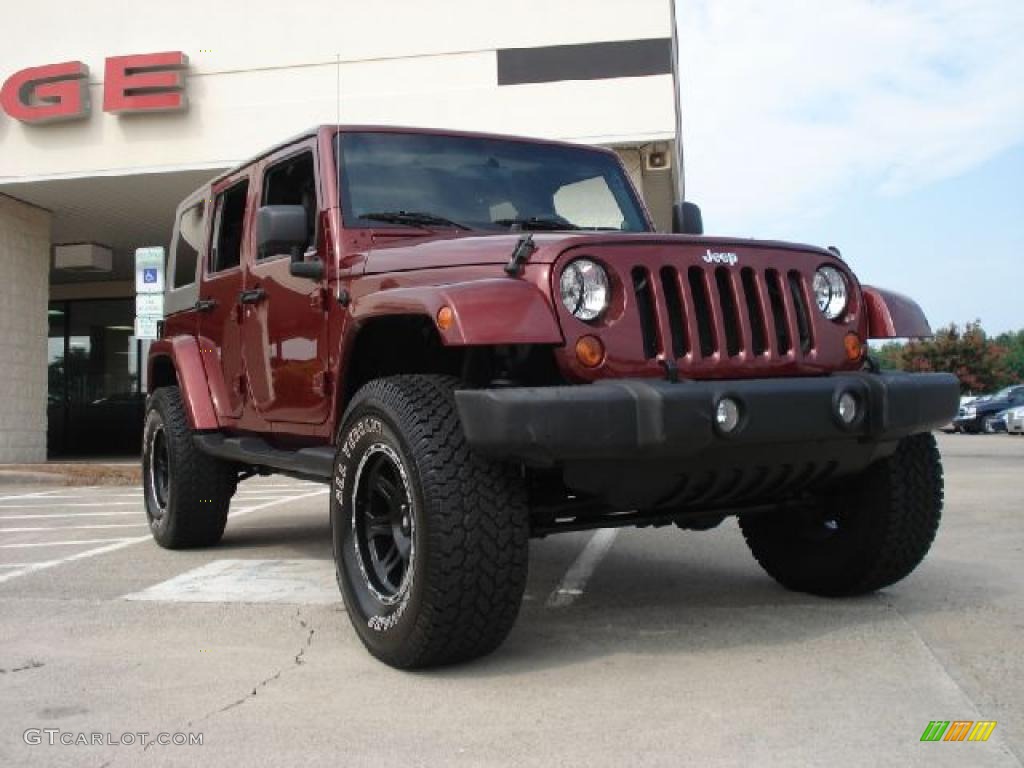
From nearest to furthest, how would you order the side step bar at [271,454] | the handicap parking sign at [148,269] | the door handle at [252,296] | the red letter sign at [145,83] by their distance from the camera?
the side step bar at [271,454] < the door handle at [252,296] < the handicap parking sign at [148,269] < the red letter sign at [145,83]

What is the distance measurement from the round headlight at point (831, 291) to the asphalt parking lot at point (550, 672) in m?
1.21

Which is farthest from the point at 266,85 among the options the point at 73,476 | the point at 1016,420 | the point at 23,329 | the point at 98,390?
the point at 1016,420

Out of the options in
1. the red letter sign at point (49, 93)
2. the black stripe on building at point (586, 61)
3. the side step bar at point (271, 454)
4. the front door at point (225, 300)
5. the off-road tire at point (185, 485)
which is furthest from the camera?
the red letter sign at point (49, 93)

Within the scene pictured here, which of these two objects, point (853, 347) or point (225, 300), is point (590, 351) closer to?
point (853, 347)

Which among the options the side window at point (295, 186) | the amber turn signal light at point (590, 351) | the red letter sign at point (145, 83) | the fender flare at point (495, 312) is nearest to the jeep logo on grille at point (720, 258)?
the amber turn signal light at point (590, 351)

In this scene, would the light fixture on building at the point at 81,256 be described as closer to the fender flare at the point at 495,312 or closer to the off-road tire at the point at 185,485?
the off-road tire at the point at 185,485

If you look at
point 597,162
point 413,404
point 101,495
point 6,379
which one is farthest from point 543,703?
point 6,379

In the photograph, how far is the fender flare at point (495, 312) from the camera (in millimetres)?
3023

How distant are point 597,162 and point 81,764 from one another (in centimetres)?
362

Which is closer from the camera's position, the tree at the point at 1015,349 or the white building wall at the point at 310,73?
the white building wall at the point at 310,73

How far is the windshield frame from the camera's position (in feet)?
13.9

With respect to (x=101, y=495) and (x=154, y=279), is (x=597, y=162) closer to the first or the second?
(x=101, y=495)

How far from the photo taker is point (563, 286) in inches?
127

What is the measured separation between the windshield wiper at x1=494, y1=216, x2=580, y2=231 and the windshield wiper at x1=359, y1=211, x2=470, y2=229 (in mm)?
194
